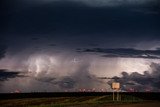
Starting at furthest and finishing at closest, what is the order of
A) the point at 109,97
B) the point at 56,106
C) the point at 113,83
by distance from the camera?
the point at 109,97, the point at 113,83, the point at 56,106

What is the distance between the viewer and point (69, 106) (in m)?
66.1

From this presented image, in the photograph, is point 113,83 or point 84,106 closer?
point 84,106

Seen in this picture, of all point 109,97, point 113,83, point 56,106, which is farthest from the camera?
point 109,97

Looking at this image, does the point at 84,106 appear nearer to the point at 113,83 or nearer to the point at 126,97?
the point at 113,83

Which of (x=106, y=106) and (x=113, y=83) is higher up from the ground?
(x=113, y=83)

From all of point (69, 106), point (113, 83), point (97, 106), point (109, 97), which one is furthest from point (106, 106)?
point (109, 97)

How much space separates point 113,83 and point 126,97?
1519cm

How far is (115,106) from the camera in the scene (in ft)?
219

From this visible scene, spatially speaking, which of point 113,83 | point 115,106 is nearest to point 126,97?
point 113,83

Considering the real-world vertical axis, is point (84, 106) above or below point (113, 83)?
below

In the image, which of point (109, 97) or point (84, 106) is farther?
point (109, 97)

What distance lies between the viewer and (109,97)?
92.2 metres

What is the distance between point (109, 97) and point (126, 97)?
6.47 metres

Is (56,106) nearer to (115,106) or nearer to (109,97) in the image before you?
(115,106)
